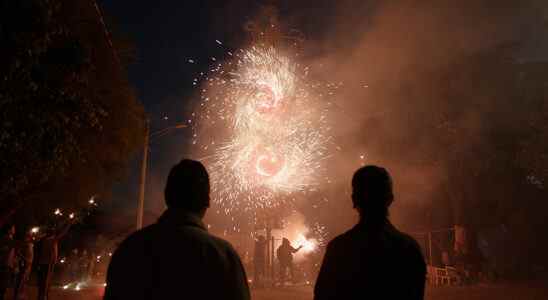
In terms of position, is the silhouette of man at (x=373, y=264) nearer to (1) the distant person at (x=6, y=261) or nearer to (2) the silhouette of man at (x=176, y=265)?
(2) the silhouette of man at (x=176, y=265)

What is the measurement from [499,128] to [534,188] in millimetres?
6399

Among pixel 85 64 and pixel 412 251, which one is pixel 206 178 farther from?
pixel 85 64

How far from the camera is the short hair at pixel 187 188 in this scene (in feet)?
7.89

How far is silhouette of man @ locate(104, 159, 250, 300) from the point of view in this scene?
2117 mm

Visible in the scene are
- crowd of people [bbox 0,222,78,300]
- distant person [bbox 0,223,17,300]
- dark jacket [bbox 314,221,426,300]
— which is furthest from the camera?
crowd of people [bbox 0,222,78,300]

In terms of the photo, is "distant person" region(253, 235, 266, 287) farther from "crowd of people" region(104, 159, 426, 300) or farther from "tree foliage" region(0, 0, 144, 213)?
"crowd of people" region(104, 159, 426, 300)

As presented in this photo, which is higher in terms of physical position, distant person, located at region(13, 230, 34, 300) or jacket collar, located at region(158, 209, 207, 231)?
jacket collar, located at region(158, 209, 207, 231)

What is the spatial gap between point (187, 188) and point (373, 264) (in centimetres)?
123

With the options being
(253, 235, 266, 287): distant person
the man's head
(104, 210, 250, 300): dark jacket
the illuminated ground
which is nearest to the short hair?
(104, 210, 250, 300): dark jacket

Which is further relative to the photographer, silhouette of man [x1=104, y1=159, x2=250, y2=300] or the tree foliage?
the tree foliage

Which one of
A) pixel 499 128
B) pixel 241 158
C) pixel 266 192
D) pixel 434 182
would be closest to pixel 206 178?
pixel 241 158

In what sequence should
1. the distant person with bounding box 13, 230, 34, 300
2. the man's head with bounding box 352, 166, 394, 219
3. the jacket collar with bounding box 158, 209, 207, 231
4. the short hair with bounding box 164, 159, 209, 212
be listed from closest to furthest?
the jacket collar with bounding box 158, 209, 207, 231, the short hair with bounding box 164, 159, 209, 212, the man's head with bounding box 352, 166, 394, 219, the distant person with bounding box 13, 230, 34, 300

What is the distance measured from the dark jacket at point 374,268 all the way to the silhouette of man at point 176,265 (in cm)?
70

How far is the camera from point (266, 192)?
20375 millimetres
